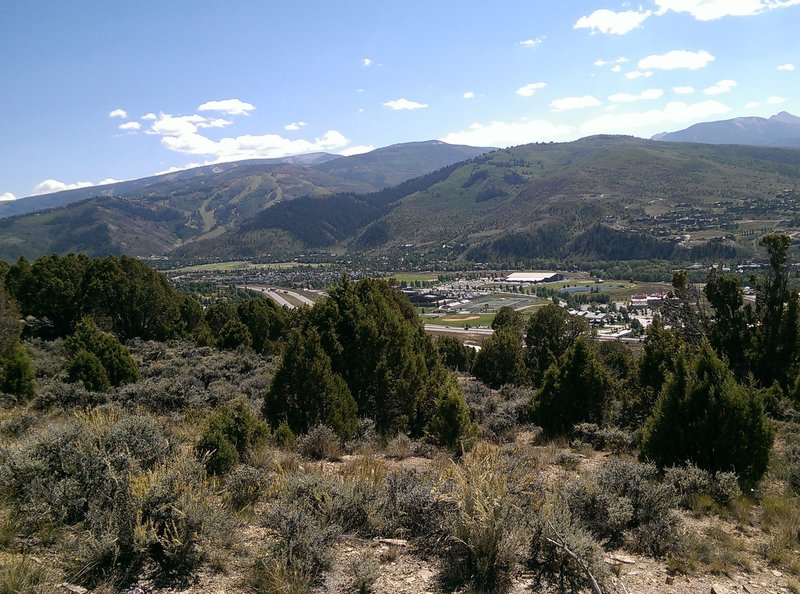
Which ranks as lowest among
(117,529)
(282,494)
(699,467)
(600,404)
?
(600,404)

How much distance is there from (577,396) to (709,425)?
6326 mm

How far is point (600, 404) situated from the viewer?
1461 centimetres

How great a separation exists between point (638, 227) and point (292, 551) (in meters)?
180

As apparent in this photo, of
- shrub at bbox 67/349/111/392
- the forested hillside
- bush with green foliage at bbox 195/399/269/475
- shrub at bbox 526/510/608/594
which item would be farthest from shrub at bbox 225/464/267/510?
shrub at bbox 67/349/111/392

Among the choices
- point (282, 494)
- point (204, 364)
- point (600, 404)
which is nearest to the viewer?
point (282, 494)

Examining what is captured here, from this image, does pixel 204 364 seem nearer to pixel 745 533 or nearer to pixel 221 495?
pixel 221 495

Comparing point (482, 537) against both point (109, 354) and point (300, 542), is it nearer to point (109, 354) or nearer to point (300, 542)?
point (300, 542)

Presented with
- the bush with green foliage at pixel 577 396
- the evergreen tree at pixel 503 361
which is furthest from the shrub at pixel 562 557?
the evergreen tree at pixel 503 361

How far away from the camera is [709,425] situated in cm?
824

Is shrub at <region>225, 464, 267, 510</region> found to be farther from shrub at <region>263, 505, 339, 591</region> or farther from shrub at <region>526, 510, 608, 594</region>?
shrub at <region>526, 510, 608, 594</region>

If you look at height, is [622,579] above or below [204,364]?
above

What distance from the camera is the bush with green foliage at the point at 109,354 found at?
17047 mm

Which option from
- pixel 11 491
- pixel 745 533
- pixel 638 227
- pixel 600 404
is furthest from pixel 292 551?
pixel 638 227

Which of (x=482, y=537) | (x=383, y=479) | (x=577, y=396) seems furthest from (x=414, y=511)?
(x=577, y=396)
